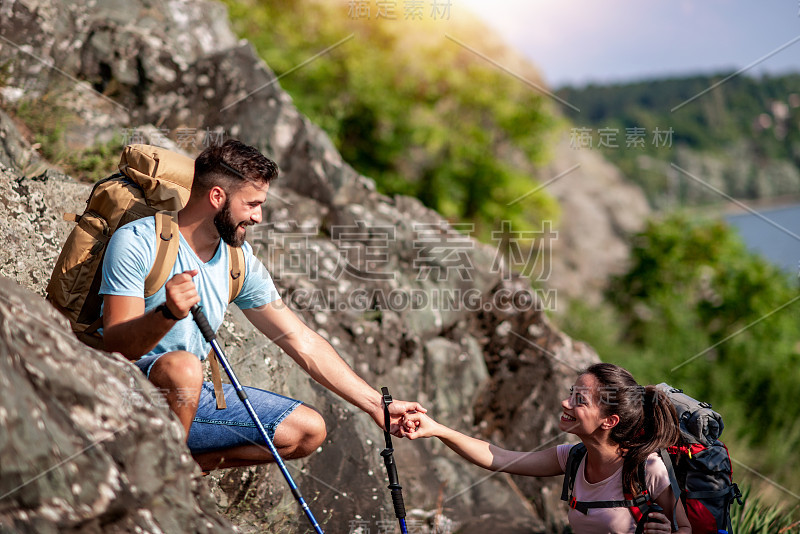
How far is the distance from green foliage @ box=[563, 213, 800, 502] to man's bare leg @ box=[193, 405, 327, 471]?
787 centimetres

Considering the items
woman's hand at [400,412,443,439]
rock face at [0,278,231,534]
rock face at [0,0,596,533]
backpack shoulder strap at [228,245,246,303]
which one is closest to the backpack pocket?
rock face at [0,278,231,534]

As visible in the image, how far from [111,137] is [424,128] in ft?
27.0

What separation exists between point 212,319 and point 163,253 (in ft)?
1.57

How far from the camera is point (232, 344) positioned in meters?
4.70

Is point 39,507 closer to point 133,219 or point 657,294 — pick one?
point 133,219

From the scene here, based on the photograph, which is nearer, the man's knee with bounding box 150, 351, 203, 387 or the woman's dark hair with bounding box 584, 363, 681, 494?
the man's knee with bounding box 150, 351, 203, 387

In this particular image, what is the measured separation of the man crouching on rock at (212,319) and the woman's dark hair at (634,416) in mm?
1056

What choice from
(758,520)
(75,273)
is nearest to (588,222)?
(758,520)

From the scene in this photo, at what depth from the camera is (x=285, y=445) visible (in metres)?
3.56

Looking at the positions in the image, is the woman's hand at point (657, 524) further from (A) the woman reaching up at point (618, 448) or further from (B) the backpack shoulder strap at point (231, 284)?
(B) the backpack shoulder strap at point (231, 284)

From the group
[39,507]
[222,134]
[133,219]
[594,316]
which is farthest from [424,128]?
[39,507]

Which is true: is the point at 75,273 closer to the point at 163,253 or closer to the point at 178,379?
the point at 163,253

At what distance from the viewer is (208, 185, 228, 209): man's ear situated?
134 inches

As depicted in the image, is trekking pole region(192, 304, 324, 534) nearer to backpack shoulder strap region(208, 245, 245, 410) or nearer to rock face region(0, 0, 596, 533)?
backpack shoulder strap region(208, 245, 245, 410)
